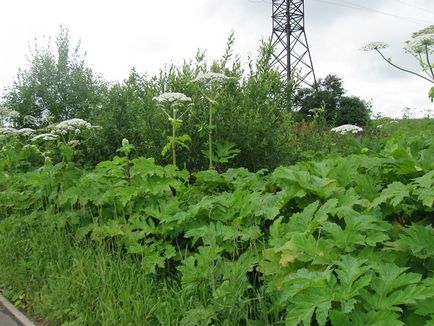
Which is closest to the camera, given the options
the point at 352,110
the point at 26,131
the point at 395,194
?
the point at 395,194

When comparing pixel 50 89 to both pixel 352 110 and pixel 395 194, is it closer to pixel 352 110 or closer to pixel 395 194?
pixel 395 194

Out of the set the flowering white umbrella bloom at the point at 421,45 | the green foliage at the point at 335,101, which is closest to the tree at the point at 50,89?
the flowering white umbrella bloom at the point at 421,45

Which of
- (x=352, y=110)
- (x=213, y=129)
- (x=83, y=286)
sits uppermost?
(x=352, y=110)

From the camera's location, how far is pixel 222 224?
3.48m

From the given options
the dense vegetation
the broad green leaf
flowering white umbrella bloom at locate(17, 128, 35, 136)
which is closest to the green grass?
the dense vegetation

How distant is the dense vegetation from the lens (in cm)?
244

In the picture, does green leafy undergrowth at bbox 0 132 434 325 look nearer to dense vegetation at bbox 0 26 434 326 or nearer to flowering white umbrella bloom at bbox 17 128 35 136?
dense vegetation at bbox 0 26 434 326

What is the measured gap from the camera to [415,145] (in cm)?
397

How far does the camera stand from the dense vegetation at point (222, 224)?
96.0 inches

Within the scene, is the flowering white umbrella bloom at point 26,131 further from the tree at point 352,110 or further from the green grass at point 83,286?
the tree at point 352,110

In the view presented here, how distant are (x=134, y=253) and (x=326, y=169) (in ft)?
5.58

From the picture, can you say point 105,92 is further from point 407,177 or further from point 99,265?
point 407,177

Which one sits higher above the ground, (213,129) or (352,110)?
(352,110)

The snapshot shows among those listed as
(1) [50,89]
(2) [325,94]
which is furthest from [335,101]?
(1) [50,89]
